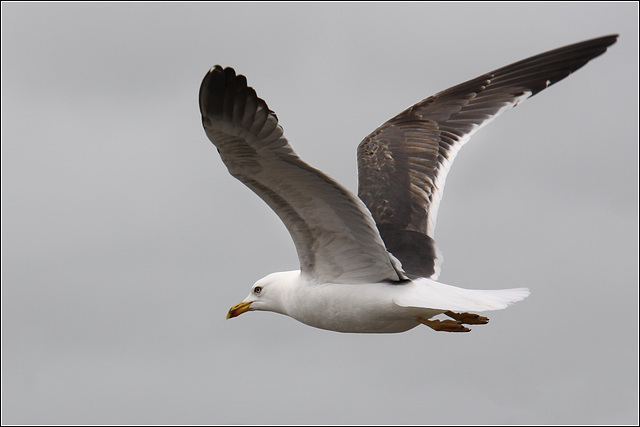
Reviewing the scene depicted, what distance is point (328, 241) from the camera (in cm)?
1200

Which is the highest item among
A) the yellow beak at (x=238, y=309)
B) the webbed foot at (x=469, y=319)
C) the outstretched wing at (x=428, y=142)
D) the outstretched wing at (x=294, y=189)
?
the outstretched wing at (x=428, y=142)

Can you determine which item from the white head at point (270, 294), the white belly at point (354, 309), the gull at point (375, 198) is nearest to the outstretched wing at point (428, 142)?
the gull at point (375, 198)

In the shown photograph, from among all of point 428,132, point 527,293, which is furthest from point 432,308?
point 428,132

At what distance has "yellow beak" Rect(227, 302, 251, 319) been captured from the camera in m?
13.7

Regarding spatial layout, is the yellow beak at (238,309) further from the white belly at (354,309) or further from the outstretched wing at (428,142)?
the outstretched wing at (428,142)

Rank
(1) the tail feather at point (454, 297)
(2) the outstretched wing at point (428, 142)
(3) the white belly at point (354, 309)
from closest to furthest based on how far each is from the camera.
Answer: (1) the tail feather at point (454, 297) → (3) the white belly at point (354, 309) → (2) the outstretched wing at point (428, 142)

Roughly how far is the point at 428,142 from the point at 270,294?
3.63 m

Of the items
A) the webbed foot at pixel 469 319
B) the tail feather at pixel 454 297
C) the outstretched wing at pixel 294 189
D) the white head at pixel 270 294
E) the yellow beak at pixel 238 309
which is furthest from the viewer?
the yellow beak at pixel 238 309

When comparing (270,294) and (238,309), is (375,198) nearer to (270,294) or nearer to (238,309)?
(270,294)

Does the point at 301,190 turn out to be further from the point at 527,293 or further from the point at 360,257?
the point at 527,293

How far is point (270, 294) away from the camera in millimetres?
13336

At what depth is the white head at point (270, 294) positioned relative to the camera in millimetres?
13062

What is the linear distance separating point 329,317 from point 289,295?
2.15 ft

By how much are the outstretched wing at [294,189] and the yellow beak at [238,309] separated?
1.51 metres
